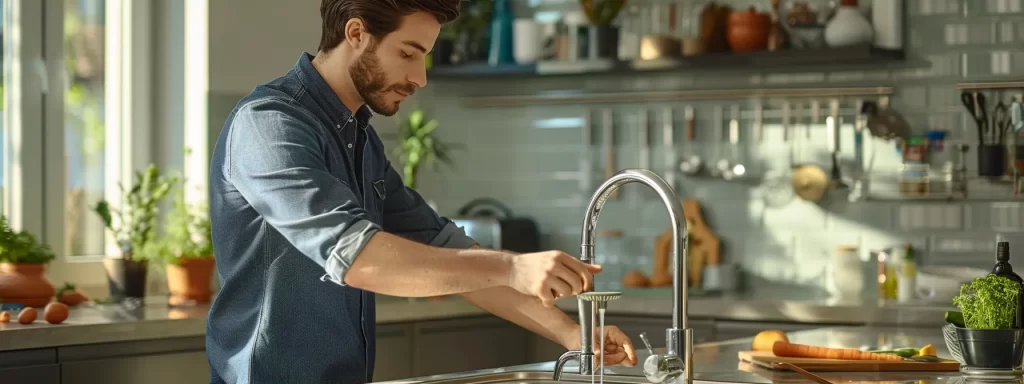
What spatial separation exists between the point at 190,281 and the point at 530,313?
6.21 ft

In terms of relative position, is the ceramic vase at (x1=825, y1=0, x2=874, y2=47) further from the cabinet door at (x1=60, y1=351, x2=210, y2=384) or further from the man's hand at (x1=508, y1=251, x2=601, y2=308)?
the man's hand at (x1=508, y1=251, x2=601, y2=308)

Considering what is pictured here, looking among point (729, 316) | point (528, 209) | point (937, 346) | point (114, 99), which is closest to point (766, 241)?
point (729, 316)

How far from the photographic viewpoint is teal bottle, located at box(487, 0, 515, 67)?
5.03 metres

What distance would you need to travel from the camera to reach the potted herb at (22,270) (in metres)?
3.48

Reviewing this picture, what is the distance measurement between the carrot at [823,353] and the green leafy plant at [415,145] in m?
2.68

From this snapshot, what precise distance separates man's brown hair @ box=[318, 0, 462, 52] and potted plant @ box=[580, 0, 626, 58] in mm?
2811

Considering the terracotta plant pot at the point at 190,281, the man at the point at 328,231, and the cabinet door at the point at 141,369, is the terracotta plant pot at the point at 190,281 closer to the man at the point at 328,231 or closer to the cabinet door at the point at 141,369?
the cabinet door at the point at 141,369

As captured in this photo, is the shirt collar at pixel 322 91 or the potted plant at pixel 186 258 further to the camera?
the potted plant at pixel 186 258

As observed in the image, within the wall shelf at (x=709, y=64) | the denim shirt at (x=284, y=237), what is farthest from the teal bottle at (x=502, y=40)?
the denim shirt at (x=284, y=237)

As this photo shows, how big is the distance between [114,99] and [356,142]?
2486 mm

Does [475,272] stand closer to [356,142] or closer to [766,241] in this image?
[356,142]

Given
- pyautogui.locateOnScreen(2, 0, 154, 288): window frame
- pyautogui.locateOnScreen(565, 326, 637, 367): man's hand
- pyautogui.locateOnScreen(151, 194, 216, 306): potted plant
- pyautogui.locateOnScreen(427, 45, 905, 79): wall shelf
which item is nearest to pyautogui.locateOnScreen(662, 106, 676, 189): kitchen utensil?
pyautogui.locateOnScreen(427, 45, 905, 79): wall shelf

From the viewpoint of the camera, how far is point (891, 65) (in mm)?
4516

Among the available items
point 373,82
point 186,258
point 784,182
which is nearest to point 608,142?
point 784,182
